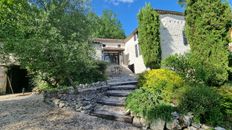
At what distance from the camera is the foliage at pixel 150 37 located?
67.5ft

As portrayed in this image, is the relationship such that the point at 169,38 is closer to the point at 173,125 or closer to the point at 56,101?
the point at 56,101

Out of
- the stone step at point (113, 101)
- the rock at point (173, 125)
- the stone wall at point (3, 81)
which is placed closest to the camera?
the rock at point (173, 125)

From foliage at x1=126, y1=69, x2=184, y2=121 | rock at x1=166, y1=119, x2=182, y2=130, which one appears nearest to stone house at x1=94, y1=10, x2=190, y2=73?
foliage at x1=126, y1=69, x2=184, y2=121

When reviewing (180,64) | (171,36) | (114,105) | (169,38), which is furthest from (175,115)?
(171,36)

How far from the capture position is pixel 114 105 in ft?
28.3

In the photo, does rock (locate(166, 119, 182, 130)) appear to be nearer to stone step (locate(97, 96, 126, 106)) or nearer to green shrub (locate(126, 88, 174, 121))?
green shrub (locate(126, 88, 174, 121))

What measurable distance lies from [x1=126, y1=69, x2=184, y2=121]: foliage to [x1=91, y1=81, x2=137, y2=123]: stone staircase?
14.4 inches

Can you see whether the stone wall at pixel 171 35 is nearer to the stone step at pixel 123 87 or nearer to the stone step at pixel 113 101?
the stone step at pixel 123 87

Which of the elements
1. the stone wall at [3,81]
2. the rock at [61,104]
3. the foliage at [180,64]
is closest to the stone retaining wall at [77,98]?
the rock at [61,104]

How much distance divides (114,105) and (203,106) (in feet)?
11.0

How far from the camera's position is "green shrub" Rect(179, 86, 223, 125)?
21.0 ft

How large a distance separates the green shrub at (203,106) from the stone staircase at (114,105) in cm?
183

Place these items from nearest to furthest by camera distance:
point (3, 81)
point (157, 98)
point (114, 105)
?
1. point (157, 98)
2. point (114, 105)
3. point (3, 81)

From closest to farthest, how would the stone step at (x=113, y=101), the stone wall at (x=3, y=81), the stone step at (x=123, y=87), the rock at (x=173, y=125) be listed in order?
the rock at (x=173, y=125), the stone step at (x=113, y=101), the stone step at (x=123, y=87), the stone wall at (x=3, y=81)
